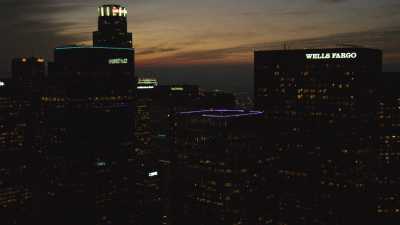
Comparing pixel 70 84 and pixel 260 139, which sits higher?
pixel 70 84

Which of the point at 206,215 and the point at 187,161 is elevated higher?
the point at 187,161

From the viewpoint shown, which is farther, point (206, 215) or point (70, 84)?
point (70, 84)

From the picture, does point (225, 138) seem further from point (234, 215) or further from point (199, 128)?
point (234, 215)

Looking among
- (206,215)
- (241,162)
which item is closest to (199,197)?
(206,215)

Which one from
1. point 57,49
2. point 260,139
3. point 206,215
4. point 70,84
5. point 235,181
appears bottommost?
point 206,215

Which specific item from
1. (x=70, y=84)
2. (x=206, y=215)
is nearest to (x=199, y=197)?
(x=206, y=215)

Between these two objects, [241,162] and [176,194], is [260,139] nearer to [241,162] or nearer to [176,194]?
[241,162]
